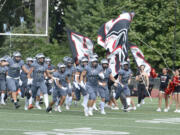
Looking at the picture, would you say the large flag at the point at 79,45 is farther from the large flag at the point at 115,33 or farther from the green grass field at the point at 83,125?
the green grass field at the point at 83,125

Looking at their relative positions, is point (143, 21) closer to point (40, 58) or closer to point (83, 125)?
point (40, 58)

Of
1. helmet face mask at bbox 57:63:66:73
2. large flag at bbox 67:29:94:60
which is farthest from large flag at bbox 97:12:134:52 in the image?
helmet face mask at bbox 57:63:66:73

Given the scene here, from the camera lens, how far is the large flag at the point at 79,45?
25.1 metres

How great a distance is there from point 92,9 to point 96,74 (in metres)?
27.7

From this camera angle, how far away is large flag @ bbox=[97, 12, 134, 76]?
77.4 feet

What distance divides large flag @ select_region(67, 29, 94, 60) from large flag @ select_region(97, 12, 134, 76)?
24.0 inches

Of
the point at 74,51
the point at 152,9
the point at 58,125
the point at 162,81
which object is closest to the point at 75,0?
the point at 152,9

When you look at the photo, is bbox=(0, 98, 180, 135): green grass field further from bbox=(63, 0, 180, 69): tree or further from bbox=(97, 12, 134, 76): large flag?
bbox=(63, 0, 180, 69): tree

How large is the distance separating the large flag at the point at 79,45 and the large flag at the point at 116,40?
24.0 inches

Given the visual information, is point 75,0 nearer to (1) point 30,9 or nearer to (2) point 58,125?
(1) point 30,9

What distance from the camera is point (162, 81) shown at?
70.1ft

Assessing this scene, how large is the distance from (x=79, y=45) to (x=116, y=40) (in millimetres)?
1771

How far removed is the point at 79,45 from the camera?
25312 mm

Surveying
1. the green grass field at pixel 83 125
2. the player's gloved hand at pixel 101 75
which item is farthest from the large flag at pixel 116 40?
the green grass field at pixel 83 125
